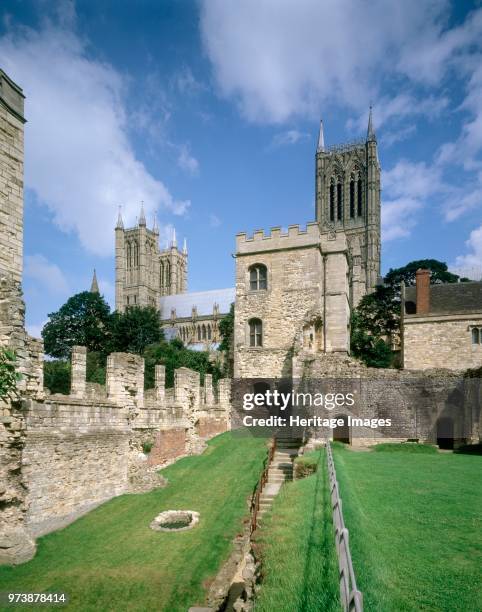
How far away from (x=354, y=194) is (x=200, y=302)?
34.5m

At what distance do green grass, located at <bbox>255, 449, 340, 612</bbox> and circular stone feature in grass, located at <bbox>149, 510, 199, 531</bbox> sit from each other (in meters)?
2.40

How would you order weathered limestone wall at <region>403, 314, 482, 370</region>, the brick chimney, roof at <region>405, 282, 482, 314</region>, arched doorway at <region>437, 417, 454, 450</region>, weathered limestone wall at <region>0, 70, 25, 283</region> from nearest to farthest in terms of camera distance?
weathered limestone wall at <region>0, 70, 25, 283</region>
arched doorway at <region>437, 417, 454, 450</region>
weathered limestone wall at <region>403, 314, 482, 370</region>
roof at <region>405, 282, 482, 314</region>
the brick chimney

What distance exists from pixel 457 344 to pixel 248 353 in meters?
14.4

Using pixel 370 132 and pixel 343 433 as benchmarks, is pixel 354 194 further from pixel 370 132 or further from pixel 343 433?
pixel 343 433

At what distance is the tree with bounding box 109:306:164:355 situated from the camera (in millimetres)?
46781

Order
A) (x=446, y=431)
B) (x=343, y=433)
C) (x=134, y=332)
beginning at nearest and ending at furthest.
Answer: (x=446, y=431), (x=343, y=433), (x=134, y=332)

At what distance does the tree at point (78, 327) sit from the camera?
4862 cm

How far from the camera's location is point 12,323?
408 inches

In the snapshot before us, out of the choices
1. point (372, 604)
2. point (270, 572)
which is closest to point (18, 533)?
point (270, 572)

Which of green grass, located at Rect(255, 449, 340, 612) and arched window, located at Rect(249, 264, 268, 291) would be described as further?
arched window, located at Rect(249, 264, 268, 291)

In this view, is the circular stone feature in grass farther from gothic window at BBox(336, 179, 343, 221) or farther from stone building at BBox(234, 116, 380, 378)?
gothic window at BBox(336, 179, 343, 221)

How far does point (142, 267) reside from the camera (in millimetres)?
95062

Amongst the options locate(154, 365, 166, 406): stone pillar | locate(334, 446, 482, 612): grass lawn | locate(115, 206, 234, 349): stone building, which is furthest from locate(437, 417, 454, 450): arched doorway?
locate(115, 206, 234, 349): stone building

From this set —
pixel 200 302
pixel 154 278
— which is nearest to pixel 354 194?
pixel 200 302
